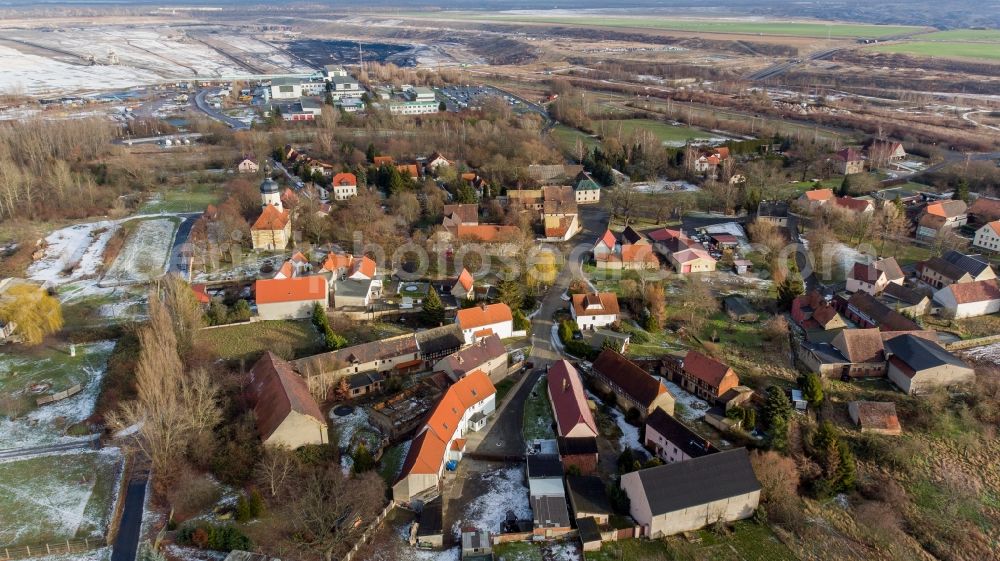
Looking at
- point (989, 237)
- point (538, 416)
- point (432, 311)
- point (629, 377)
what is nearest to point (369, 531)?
point (538, 416)

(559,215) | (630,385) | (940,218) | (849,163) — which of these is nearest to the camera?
(630,385)

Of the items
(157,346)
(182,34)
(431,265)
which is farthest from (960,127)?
(182,34)

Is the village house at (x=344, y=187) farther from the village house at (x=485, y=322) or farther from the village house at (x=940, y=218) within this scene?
the village house at (x=940, y=218)

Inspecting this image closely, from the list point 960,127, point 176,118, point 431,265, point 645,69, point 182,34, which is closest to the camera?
point 431,265

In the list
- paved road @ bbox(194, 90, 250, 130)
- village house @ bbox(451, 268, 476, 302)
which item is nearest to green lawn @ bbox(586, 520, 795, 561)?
village house @ bbox(451, 268, 476, 302)

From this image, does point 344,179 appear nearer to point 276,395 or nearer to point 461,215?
point 461,215

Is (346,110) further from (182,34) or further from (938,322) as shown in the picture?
(182,34)

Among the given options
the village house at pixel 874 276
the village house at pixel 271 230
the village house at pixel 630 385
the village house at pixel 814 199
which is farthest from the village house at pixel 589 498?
the village house at pixel 814 199
